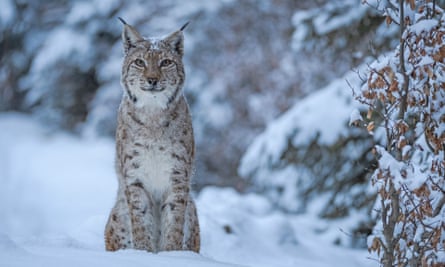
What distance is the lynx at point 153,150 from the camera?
15.4ft

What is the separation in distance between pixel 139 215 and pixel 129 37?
1.07m

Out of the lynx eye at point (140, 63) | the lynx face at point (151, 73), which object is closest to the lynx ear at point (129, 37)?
the lynx face at point (151, 73)

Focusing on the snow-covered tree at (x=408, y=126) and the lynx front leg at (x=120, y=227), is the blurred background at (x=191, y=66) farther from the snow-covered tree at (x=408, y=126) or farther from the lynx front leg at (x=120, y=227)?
the snow-covered tree at (x=408, y=126)

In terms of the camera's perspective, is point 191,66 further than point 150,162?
Yes

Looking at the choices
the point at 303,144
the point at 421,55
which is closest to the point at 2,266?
the point at 421,55

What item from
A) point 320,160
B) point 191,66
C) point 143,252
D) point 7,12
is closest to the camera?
point 143,252

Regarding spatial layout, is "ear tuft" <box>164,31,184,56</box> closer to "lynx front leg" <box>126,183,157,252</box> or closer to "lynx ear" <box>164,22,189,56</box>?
"lynx ear" <box>164,22,189,56</box>

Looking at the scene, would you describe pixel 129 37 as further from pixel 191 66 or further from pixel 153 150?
pixel 191 66

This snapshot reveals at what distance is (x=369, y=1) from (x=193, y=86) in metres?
9.46

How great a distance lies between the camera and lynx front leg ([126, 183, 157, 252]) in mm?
4688

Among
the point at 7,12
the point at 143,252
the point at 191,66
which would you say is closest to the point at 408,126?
the point at 143,252

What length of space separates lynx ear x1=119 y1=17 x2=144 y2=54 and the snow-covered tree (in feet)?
4.87

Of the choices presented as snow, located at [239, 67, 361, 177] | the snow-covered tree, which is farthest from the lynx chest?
snow, located at [239, 67, 361, 177]

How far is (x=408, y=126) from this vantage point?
4.08 metres
